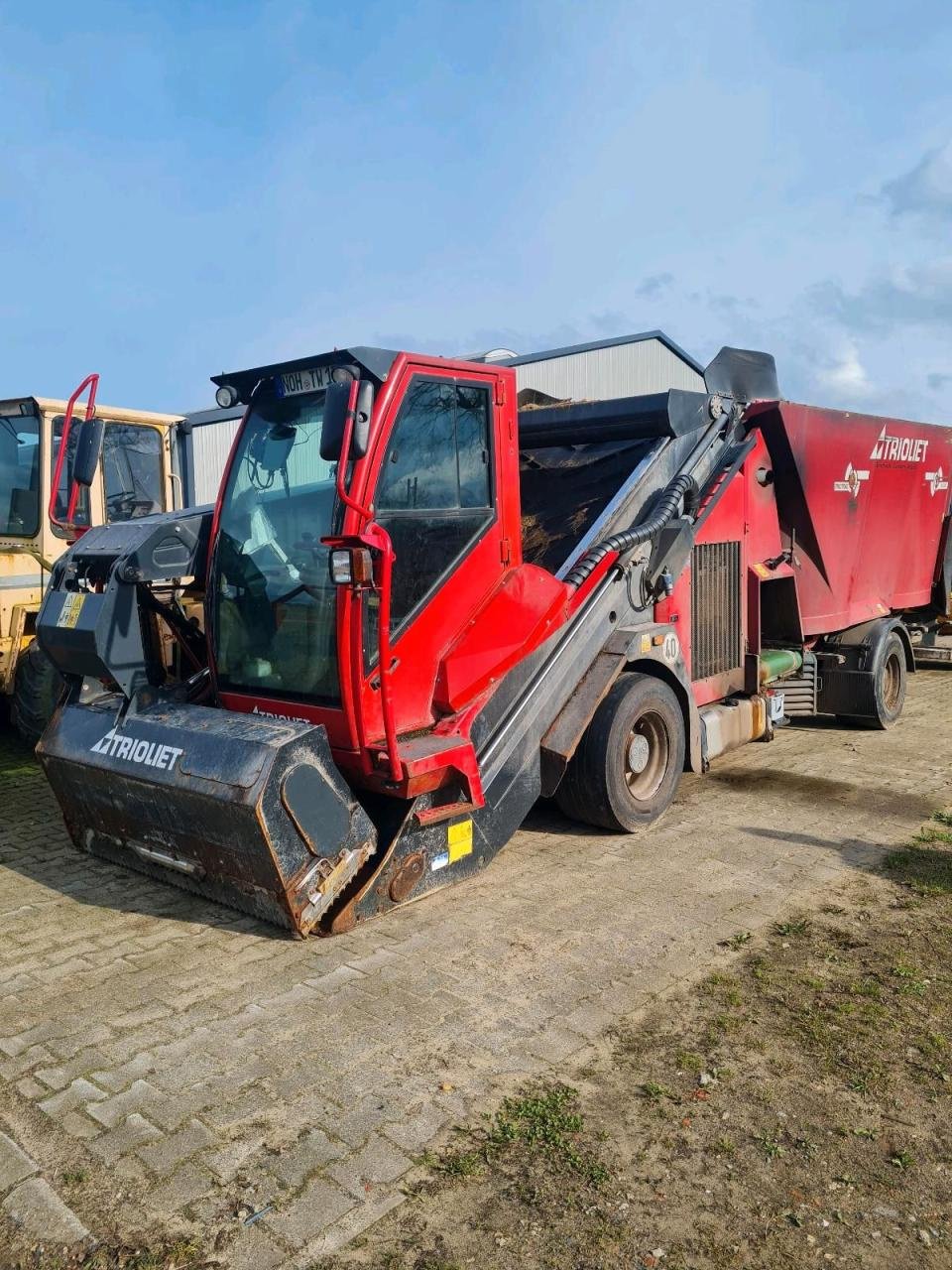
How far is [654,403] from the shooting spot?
6.06 metres

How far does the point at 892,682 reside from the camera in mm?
8664

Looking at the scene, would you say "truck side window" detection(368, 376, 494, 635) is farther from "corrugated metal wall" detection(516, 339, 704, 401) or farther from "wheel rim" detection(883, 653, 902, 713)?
"corrugated metal wall" detection(516, 339, 704, 401)

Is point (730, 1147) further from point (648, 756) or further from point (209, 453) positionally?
point (209, 453)

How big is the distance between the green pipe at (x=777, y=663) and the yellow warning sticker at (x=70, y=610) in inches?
177

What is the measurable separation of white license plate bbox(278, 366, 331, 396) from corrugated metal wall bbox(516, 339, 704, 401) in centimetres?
1348

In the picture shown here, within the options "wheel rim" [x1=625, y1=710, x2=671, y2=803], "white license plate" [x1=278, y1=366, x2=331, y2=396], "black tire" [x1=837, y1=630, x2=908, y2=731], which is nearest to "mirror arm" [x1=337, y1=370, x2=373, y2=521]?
"white license plate" [x1=278, y1=366, x2=331, y2=396]

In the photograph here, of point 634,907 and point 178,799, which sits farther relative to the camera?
point 634,907

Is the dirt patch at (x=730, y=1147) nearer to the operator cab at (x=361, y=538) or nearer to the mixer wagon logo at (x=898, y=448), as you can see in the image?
the operator cab at (x=361, y=538)

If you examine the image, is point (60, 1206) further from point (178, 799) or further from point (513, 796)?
point (513, 796)

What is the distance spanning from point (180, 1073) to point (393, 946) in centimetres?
110

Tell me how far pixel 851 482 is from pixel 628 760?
336 centimetres

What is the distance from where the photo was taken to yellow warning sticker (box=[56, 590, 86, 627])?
15.1 feet

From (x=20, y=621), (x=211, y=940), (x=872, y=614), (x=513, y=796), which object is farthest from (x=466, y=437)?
(x=872, y=614)

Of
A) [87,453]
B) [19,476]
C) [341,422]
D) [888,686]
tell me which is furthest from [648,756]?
[19,476]
